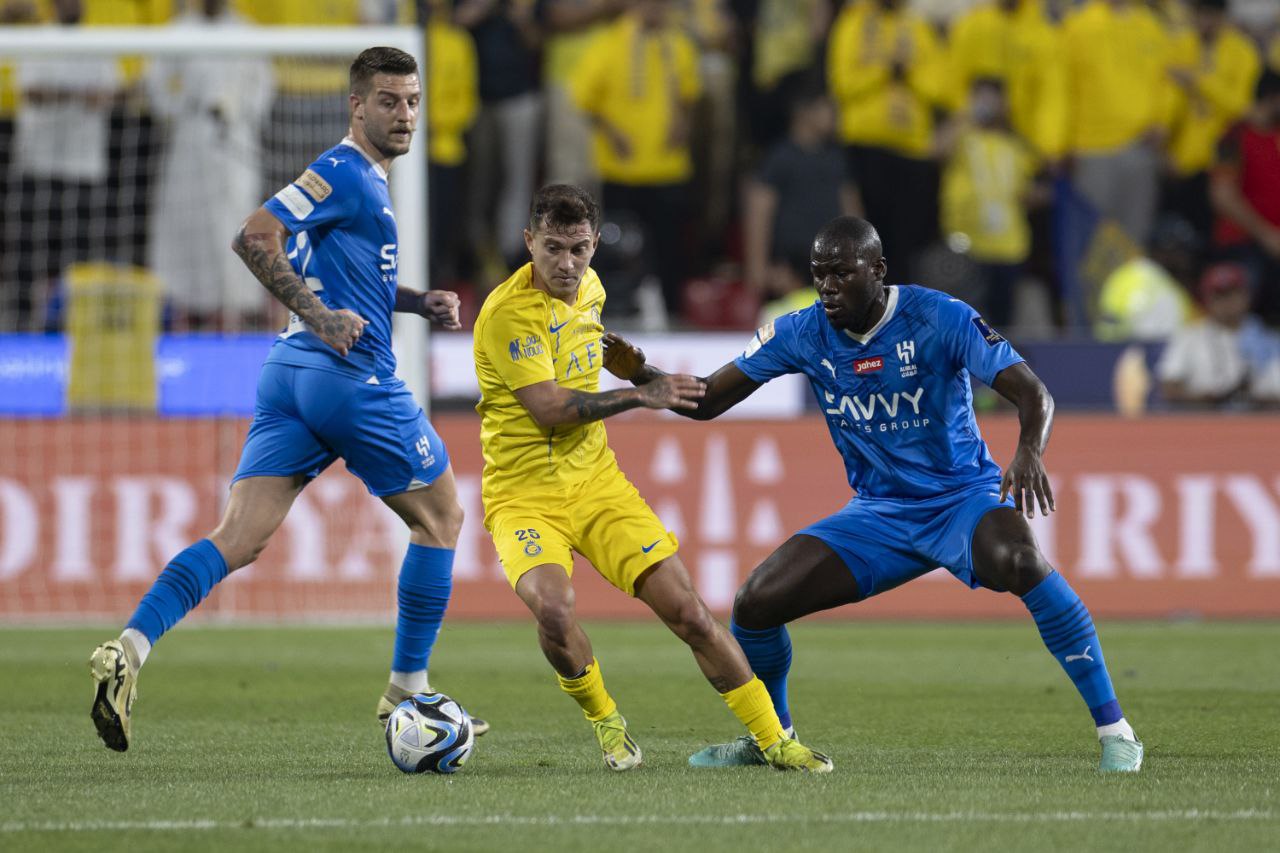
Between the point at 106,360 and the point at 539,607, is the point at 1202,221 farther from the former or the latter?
the point at 539,607

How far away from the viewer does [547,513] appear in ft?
22.1

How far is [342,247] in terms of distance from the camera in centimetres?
705

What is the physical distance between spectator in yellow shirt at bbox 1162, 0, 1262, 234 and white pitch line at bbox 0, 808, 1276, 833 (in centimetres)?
1234

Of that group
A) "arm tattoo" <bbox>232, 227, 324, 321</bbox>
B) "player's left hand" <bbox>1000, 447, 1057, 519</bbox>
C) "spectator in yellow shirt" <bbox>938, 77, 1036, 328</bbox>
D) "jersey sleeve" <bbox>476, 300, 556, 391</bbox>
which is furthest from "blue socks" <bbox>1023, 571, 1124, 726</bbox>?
"spectator in yellow shirt" <bbox>938, 77, 1036, 328</bbox>

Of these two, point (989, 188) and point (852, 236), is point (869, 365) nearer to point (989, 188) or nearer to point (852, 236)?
point (852, 236)

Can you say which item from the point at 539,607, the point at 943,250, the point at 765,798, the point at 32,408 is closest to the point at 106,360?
the point at 32,408

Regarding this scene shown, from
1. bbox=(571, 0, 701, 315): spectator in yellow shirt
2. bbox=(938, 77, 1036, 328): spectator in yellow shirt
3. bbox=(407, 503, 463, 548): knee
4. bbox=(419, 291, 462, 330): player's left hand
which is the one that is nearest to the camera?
bbox=(407, 503, 463, 548): knee

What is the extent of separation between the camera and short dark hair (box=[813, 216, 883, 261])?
259 inches

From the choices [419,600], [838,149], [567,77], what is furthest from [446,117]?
[419,600]

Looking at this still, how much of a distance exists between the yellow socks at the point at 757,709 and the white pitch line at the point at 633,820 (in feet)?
3.47

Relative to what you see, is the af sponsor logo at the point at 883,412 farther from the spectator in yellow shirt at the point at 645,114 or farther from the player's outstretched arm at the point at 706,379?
the spectator in yellow shirt at the point at 645,114

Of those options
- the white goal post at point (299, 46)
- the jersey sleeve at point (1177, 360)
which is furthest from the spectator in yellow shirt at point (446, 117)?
the jersey sleeve at point (1177, 360)

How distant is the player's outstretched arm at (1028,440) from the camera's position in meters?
6.16

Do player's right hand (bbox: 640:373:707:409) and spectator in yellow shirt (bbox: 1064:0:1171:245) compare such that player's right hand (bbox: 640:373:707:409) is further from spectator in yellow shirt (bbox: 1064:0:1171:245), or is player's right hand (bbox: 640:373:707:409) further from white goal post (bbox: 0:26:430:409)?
spectator in yellow shirt (bbox: 1064:0:1171:245)
